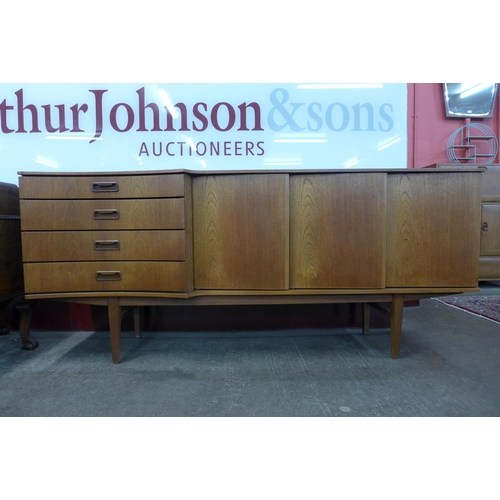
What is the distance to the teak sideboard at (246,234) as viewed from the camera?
168 centimetres

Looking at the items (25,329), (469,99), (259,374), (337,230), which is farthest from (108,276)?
(469,99)

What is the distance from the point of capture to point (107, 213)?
1695 mm

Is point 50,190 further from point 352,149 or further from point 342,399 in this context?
point 352,149

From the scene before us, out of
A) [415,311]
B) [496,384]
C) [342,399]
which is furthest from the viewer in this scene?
[415,311]

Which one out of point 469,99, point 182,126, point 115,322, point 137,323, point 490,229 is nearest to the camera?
point 115,322

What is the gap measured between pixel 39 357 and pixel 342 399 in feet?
5.17

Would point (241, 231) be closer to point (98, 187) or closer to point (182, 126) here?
point (98, 187)

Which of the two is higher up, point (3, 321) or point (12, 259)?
point (12, 259)

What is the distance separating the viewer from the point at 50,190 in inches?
66.0

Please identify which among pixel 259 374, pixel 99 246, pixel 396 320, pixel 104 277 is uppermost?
pixel 99 246

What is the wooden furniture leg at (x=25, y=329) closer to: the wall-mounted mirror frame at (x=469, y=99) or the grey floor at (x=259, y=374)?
the grey floor at (x=259, y=374)

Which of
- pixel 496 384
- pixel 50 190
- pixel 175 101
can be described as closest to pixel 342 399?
pixel 496 384

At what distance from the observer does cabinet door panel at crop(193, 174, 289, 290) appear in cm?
171

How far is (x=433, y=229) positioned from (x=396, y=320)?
48cm
